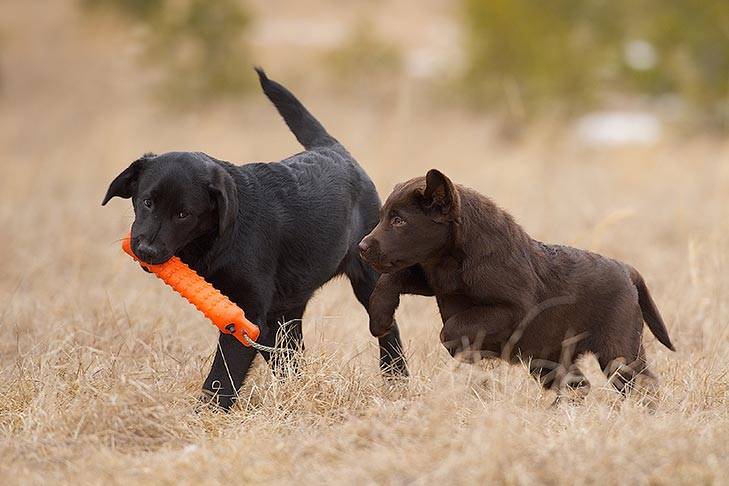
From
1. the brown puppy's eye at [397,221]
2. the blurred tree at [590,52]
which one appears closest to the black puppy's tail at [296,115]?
the brown puppy's eye at [397,221]

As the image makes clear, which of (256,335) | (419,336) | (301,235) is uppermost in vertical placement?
(301,235)

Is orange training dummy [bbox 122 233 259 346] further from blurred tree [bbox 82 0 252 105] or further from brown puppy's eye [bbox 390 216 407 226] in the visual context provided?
blurred tree [bbox 82 0 252 105]

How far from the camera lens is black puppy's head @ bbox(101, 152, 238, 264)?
4.22 m

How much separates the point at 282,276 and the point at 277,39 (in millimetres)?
26116

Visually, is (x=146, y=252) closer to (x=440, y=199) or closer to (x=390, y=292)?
(x=390, y=292)

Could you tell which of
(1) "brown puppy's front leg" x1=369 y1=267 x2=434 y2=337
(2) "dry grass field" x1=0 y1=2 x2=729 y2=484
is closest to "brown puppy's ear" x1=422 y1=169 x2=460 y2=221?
(1) "brown puppy's front leg" x1=369 y1=267 x2=434 y2=337

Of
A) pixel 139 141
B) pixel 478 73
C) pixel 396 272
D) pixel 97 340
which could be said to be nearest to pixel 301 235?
pixel 396 272

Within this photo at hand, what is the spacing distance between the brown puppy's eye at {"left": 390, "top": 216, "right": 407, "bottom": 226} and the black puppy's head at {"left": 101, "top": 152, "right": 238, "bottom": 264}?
669 millimetres

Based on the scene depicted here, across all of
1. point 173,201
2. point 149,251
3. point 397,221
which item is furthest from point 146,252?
point 397,221

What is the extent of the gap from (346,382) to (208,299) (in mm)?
671

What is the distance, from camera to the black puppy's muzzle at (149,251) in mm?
4152

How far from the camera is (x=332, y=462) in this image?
142 inches

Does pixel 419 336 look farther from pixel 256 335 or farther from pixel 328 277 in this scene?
pixel 256 335

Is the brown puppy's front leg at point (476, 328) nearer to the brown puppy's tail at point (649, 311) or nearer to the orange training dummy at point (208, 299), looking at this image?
the orange training dummy at point (208, 299)
